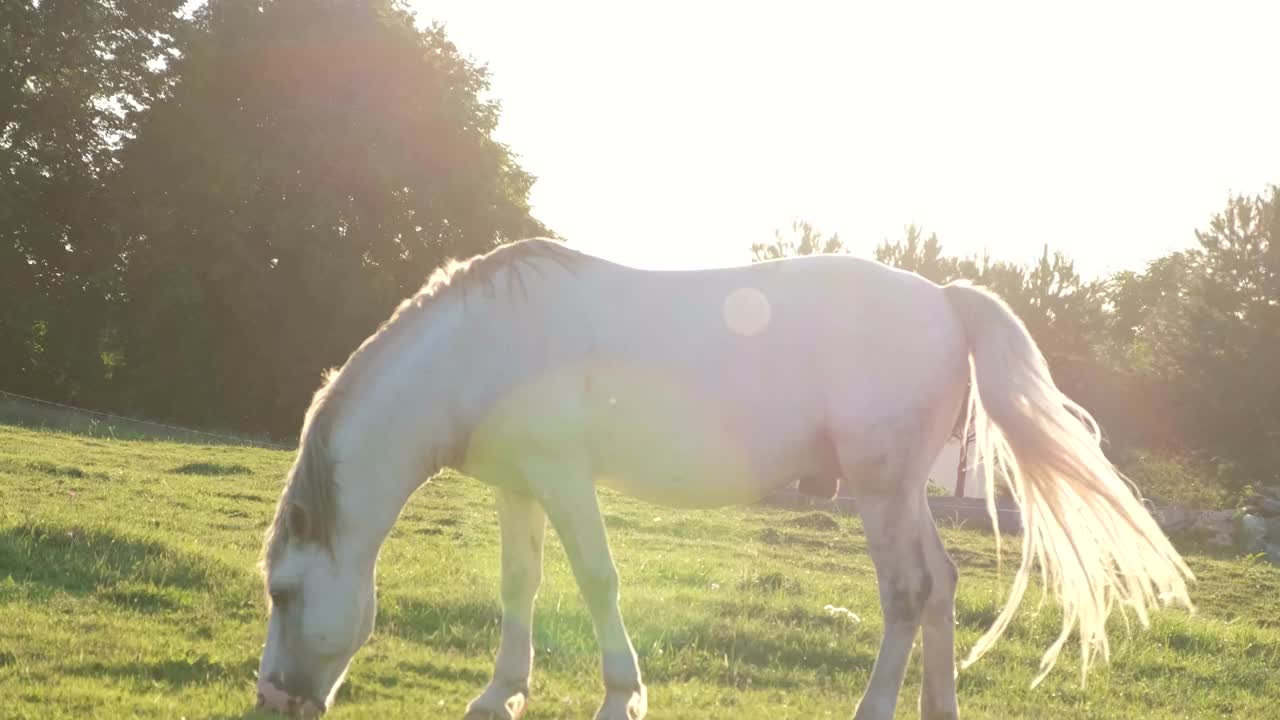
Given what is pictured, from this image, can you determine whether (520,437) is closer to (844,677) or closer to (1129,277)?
(844,677)

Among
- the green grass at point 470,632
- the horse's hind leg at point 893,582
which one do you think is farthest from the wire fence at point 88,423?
the horse's hind leg at point 893,582

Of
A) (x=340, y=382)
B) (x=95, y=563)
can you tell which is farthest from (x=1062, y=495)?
(x=95, y=563)

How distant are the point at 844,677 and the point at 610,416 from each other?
2.83 m

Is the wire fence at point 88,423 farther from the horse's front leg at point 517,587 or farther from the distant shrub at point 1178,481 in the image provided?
the distant shrub at point 1178,481

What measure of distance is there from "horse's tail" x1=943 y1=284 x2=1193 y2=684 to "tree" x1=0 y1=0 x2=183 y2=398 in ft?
84.2

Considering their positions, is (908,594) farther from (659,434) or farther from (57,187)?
(57,187)

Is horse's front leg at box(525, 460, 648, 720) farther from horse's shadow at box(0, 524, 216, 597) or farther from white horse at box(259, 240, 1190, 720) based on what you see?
horse's shadow at box(0, 524, 216, 597)

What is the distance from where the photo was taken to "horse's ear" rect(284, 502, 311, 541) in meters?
4.11

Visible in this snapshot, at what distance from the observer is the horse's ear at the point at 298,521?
4113mm

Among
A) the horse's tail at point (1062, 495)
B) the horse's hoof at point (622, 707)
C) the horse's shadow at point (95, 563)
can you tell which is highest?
the horse's tail at point (1062, 495)

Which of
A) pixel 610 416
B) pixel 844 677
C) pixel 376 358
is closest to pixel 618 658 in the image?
pixel 610 416

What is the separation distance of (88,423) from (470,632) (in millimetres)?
17800

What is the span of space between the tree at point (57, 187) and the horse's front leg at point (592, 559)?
25003 millimetres

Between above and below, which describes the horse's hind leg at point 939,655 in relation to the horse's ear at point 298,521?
below
